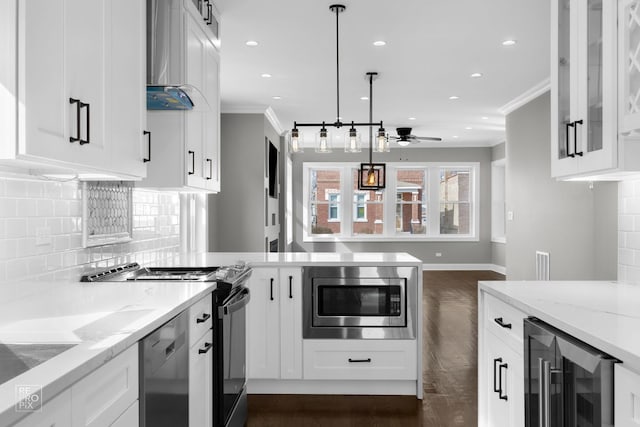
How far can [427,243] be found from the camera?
10891 mm

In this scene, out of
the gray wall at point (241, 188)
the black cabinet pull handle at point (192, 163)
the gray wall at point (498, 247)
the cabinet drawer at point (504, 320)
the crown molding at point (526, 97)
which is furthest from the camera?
the gray wall at point (498, 247)

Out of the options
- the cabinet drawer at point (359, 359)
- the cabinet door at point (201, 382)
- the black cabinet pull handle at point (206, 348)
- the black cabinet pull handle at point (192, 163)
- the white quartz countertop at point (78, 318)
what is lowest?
the cabinet drawer at point (359, 359)

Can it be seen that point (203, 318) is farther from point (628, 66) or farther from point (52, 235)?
point (628, 66)

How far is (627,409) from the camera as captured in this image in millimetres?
1325

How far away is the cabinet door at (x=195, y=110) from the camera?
2.87m

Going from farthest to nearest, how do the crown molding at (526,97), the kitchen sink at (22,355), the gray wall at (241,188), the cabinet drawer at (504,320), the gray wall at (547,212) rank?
1. the gray wall at (241,188)
2. the crown molding at (526,97)
3. the gray wall at (547,212)
4. the cabinet drawer at (504,320)
5. the kitchen sink at (22,355)

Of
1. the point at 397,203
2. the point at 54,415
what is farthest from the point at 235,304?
the point at 397,203

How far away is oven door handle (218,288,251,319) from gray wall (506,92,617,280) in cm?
361

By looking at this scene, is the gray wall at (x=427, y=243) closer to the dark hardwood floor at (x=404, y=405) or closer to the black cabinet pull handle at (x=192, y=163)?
the dark hardwood floor at (x=404, y=405)

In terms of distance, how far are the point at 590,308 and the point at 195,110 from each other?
85.5 inches

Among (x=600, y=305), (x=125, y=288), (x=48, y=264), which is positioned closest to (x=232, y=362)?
(x=125, y=288)

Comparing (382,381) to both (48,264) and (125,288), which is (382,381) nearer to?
(125,288)

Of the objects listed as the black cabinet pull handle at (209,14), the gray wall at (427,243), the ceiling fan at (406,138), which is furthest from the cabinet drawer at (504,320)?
the gray wall at (427,243)

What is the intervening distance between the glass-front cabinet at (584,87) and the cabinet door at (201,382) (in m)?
1.76
